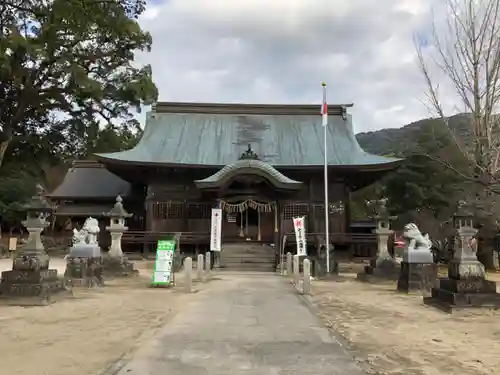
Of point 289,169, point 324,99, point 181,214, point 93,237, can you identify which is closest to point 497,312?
point 93,237

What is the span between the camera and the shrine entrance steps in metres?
22.8

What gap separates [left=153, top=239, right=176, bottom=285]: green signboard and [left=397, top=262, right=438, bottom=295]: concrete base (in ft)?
22.6

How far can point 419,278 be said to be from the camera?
14203 millimetres

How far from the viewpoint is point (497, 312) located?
10.2 meters

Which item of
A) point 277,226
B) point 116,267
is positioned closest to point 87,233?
point 116,267

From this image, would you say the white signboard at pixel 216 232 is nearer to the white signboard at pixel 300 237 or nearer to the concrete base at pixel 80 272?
the white signboard at pixel 300 237

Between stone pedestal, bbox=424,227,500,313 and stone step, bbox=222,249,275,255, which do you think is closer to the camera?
stone pedestal, bbox=424,227,500,313

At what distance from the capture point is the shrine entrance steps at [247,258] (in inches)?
899

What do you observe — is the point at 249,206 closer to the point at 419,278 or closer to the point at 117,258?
the point at 117,258

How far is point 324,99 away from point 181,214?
10.8 m

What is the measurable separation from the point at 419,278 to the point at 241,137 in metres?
18.7

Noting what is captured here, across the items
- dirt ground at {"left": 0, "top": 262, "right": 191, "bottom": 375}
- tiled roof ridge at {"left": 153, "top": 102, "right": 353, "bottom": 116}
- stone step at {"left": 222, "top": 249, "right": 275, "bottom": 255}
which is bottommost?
dirt ground at {"left": 0, "top": 262, "right": 191, "bottom": 375}

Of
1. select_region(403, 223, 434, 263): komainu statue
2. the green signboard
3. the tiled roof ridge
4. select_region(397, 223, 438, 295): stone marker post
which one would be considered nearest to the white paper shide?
the green signboard

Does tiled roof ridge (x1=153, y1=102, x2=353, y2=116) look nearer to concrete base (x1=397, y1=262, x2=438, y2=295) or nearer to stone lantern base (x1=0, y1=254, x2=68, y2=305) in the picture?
concrete base (x1=397, y1=262, x2=438, y2=295)
